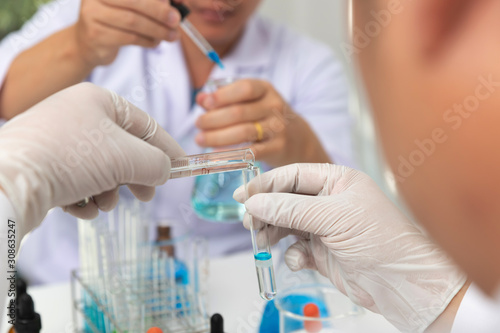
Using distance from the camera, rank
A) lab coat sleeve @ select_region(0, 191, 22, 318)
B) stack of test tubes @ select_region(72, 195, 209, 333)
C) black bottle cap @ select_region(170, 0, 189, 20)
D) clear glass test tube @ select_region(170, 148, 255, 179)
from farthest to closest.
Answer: black bottle cap @ select_region(170, 0, 189, 20)
stack of test tubes @ select_region(72, 195, 209, 333)
clear glass test tube @ select_region(170, 148, 255, 179)
lab coat sleeve @ select_region(0, 191, 22, 318)

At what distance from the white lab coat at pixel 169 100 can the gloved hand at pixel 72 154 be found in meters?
0.58

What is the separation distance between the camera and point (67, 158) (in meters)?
0.50

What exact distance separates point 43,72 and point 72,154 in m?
0.62

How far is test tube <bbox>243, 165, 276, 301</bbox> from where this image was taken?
0.55 metres

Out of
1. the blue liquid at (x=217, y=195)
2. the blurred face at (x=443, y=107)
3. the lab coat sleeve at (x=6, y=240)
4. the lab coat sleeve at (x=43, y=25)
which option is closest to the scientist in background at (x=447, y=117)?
the blurred face at (x=443, y=107)

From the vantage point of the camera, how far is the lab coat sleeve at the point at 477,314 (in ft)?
1.58

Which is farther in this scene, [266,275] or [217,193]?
[217,193]

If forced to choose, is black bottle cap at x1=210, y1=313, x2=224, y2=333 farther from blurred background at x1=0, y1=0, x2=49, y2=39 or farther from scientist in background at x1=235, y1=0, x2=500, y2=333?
blurred background at x1=0, y1=0, x2=49, y2=39

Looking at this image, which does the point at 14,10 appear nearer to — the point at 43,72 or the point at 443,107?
the point at 43,72

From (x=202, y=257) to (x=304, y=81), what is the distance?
2.41 feet

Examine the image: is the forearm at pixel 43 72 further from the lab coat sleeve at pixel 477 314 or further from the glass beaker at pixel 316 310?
the lab coat sleeve at pixel 477 314

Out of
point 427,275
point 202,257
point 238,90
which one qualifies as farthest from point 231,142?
point 427,275

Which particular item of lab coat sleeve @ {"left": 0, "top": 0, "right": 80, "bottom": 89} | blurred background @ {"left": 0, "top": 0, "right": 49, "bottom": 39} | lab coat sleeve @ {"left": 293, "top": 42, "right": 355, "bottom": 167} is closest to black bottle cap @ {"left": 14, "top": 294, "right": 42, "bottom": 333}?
lab coat sleeve @ {"left": 0, "top": 0, "right": 80, "bottom": 89}

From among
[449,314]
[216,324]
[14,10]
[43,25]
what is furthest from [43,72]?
[14,10]
